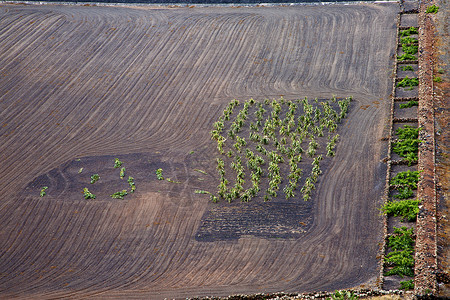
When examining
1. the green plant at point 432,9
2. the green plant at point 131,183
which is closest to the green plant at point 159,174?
the green plant at point 131,183

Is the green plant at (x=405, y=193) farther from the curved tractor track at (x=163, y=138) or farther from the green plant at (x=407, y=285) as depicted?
the green plant at (x=407, y=285)

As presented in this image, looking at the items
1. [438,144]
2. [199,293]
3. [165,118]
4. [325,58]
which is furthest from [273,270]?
[325,58]

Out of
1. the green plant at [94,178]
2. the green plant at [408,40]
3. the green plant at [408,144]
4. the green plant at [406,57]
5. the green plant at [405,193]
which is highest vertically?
the green plant at [408,40]

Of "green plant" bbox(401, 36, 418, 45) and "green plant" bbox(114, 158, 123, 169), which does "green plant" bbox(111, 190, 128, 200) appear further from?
"green plant" bbox(401, 36, 418, 45)

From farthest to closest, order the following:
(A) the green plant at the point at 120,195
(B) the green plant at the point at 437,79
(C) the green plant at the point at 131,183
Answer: (B) the green plant at the point at 437,79
(C) the green plant at the point at 131,183
(A) the green plant at the point at 120,195

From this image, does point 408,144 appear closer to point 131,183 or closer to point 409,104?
point 409,104
